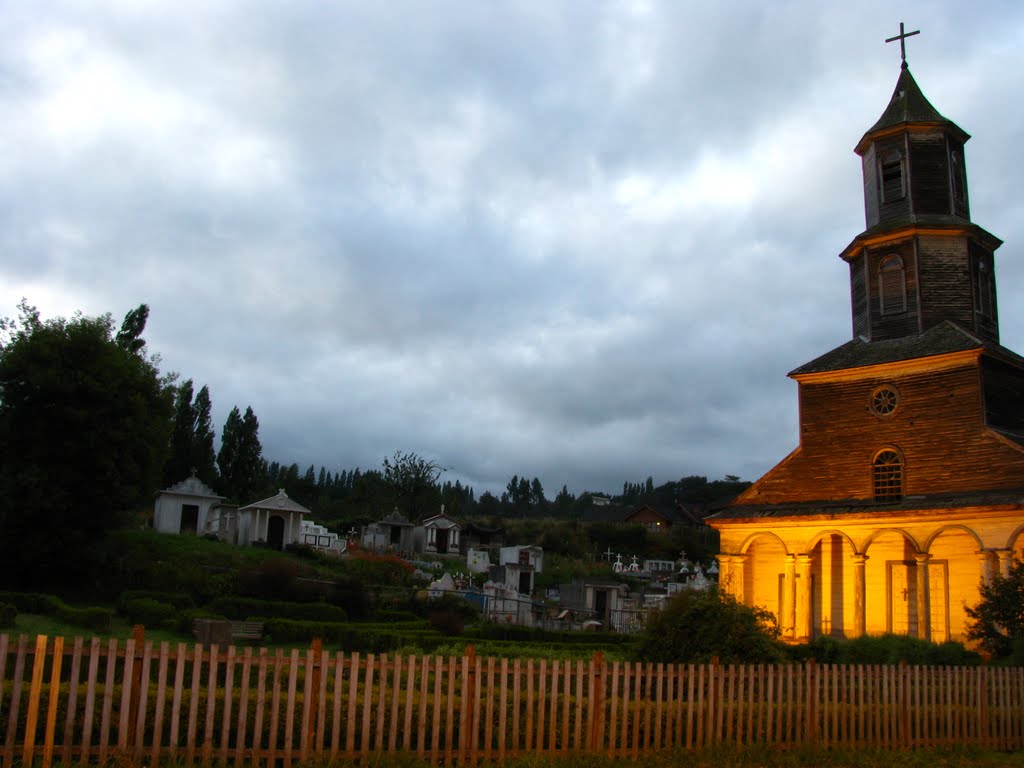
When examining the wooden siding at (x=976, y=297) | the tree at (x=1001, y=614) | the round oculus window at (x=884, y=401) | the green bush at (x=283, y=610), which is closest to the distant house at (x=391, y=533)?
the green bush at (x=283, y=610)

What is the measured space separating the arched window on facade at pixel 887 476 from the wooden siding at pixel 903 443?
20 cm

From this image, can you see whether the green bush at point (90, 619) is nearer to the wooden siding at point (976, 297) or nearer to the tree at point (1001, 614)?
the tree at point (1001, 614)

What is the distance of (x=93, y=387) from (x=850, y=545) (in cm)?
3139

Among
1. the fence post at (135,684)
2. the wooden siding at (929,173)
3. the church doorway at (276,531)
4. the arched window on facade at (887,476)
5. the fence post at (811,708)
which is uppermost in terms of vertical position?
the wooden siding at (929,173)

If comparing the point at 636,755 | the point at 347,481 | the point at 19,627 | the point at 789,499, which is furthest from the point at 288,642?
the point at 347,481

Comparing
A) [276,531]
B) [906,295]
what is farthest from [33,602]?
[906,295]

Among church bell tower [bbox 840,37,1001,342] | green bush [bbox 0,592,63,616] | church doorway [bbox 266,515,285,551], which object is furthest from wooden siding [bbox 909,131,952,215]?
church doorway [bbox 266,515,285,551]

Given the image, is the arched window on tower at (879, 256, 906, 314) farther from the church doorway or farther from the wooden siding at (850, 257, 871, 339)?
the church doorway

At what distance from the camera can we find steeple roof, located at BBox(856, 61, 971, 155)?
3017cm

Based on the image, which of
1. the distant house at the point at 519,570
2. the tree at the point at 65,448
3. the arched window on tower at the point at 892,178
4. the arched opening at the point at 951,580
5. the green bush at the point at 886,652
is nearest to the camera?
the green bush at the point at 886,652

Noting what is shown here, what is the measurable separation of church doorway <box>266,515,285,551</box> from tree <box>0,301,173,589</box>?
14977 mm

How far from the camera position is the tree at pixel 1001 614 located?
18859mm

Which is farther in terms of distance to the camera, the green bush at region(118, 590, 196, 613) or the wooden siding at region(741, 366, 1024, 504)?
the green bush at region(118, 590, 196, 613)

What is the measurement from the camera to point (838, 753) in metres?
11.7
